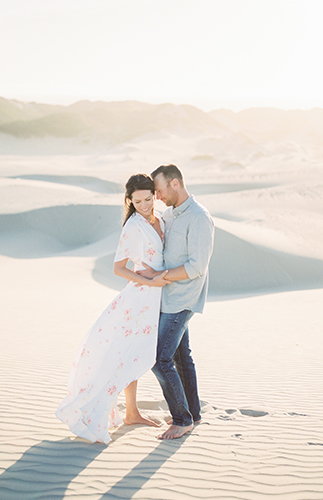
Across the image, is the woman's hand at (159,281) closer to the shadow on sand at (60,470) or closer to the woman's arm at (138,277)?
the woman's arm at (138,277)

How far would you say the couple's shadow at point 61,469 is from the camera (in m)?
2.93

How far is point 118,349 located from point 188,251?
928mm

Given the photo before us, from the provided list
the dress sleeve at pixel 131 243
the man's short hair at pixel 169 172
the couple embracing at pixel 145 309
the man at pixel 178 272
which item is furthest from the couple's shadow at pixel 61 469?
the man's short hair at pixel 169 172

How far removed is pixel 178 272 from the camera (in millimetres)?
3438

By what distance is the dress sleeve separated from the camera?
349 centimetres

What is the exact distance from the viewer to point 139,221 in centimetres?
352

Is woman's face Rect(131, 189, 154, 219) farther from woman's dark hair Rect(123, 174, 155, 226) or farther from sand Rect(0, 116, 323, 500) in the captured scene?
sand Rect(0, 116, 323, 500)

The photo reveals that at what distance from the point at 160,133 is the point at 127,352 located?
85.3 metres

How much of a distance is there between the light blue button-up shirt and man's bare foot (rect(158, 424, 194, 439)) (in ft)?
3.10

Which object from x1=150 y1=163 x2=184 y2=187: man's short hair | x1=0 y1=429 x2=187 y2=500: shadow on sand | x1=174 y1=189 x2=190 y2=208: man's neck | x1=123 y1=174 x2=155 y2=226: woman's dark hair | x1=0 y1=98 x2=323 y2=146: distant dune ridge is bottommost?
x1=0 y1=429 x2=187 y2=500: shadow on sand

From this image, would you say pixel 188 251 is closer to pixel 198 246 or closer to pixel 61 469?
pixel 198 246

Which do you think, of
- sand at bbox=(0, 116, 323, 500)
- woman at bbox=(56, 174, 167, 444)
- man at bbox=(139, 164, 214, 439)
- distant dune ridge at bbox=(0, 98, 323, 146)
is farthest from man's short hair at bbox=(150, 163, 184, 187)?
distant dune ridge at bbox=(0, 98, 323, 146)

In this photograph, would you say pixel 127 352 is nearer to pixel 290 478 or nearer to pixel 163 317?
pixel 163 317

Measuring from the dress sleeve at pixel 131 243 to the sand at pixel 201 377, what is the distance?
17.8 inches
